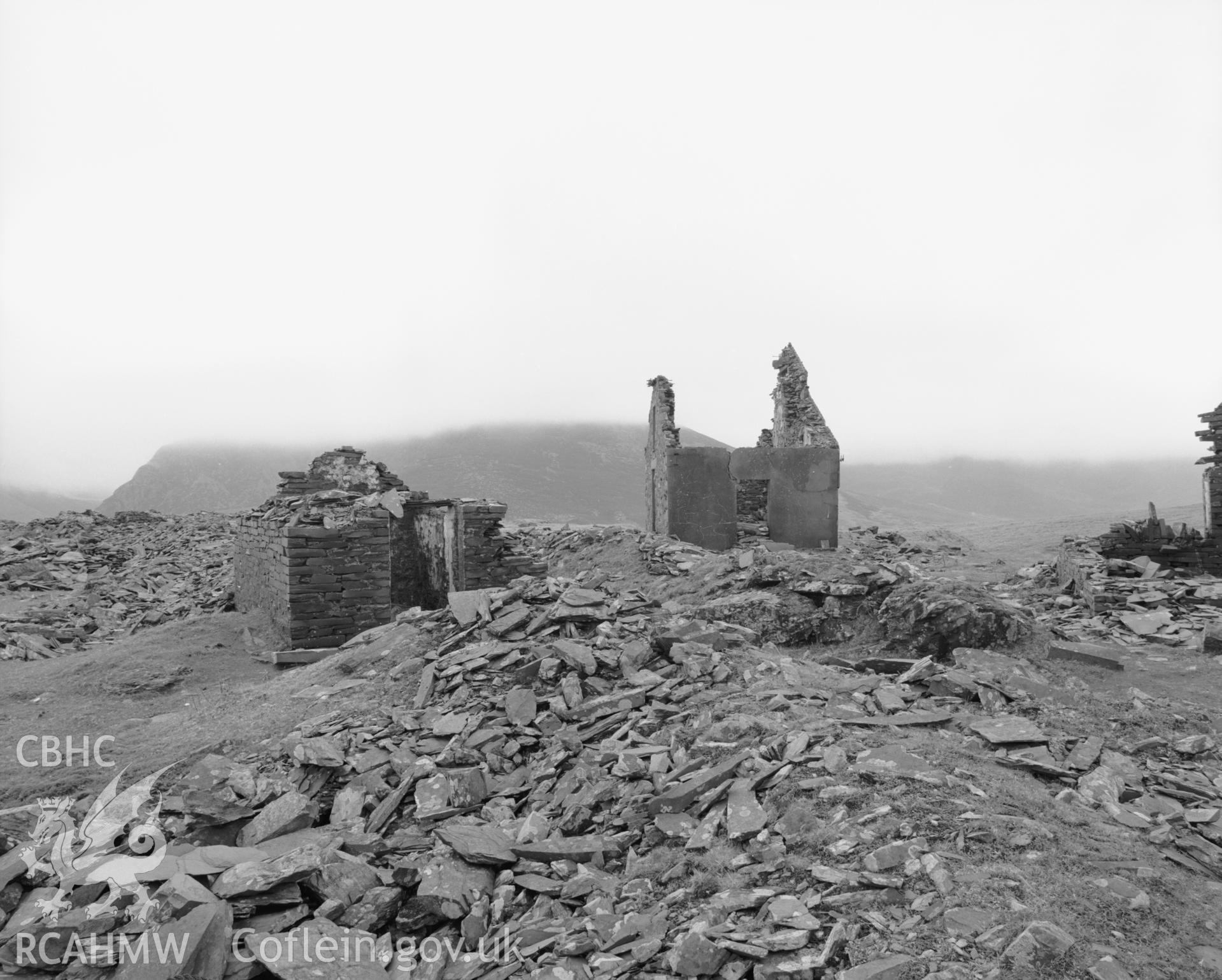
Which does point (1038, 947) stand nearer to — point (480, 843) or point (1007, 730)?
point (1007, 730)

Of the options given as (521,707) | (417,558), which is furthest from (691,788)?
(417,558)

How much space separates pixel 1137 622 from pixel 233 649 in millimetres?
12198

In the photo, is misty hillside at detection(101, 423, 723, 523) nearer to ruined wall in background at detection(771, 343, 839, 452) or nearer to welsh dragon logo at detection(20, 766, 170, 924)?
ruined wall in background at detection(771, 343, 839, 452)

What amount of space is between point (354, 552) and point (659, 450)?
8.38 m

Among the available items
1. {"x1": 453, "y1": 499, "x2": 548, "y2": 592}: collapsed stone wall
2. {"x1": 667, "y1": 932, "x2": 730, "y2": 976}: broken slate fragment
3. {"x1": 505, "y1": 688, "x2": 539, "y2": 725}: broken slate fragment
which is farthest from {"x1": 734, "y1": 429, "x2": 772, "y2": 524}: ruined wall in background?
{"x1": 667, "y1": 932, "x2": 730, "y2": 976}: broken slate fragment

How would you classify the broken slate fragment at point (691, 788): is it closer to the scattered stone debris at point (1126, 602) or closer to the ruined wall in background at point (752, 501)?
the scattered stone debris at point (1126, 602)

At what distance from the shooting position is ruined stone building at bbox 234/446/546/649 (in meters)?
9.02

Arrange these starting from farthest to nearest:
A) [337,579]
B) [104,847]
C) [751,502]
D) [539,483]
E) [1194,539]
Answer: [539,483] → [751,502] → [1194,539] → [337,579] → [104,847]

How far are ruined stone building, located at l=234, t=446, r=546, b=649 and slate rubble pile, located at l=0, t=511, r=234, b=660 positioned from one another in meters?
2.75

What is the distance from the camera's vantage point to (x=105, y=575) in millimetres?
17578

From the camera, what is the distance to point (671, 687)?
5.23 metres

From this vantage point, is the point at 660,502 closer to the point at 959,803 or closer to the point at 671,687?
the point at 671,687

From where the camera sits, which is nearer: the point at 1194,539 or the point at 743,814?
the point at 743,814

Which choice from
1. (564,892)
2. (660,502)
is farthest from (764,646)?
Answer: (660,502)
